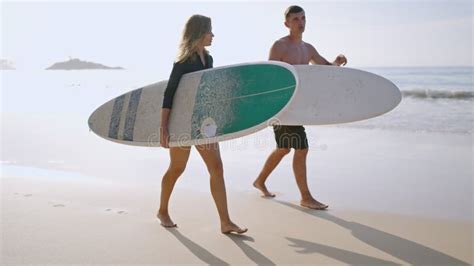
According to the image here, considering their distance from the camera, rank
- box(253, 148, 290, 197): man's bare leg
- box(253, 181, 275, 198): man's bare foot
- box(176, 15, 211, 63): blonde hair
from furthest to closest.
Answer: box(253, 181, 275, 198): man's bare foot < box(253, 148, 290, 197): man's bare leg < box(176, 15, 211, 63): blonde hair

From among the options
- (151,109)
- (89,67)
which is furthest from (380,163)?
(89,67)

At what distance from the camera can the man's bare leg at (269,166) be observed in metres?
3.84

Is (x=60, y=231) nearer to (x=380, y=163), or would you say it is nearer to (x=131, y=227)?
(x=131, y=227)

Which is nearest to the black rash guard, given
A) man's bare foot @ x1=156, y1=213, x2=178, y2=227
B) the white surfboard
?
man's bare foot @ x1=156, y1=213, x2=178, y2=227

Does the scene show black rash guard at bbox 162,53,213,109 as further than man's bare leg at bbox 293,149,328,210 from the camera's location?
No

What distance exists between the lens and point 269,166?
12.9 feet

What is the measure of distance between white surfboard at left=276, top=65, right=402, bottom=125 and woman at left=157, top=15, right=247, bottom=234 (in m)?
0.87

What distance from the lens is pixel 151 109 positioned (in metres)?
3.31

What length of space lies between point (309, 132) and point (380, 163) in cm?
263

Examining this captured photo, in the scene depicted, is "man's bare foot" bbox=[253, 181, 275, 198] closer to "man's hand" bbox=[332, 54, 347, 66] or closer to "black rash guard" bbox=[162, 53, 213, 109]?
"man's hand" bbox=[332, 54, 347, 66]

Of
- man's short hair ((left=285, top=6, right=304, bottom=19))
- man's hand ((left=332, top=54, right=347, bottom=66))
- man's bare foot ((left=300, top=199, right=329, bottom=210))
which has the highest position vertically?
man's short hair ((left=285, top=6, right=304, bottom=19))

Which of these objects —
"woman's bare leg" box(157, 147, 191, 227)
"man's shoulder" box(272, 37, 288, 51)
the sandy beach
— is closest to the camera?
the sandy beach

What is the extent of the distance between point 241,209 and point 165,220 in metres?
0.64

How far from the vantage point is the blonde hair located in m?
2.85
